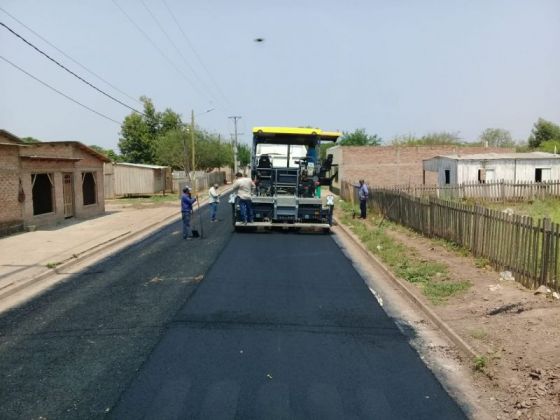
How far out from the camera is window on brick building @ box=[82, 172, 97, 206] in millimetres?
25125

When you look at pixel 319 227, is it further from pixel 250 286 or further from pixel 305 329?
pixel 305 329

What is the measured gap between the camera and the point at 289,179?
18125mm

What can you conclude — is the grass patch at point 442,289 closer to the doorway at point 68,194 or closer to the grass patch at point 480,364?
the grass patch at point 480,364

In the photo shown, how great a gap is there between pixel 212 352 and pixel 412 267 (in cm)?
621

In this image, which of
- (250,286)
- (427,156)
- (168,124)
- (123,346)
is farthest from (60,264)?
(168,124)

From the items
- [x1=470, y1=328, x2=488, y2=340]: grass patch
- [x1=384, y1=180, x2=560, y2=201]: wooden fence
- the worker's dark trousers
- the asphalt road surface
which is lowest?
the asphalt road surface

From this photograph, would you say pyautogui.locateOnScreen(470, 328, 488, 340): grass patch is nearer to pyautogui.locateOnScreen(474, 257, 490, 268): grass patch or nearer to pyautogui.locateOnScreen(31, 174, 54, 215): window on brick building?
pyautogui.locateOnScreen(474, 257, 490, 268): grass patch

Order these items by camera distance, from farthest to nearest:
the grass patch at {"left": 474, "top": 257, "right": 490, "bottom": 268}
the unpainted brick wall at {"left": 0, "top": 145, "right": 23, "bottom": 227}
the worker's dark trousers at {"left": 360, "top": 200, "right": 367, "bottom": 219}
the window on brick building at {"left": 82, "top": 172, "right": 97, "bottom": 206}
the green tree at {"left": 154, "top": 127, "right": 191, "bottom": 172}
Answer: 1. the green tree at {"left": 154, "top": 127, "right": 191, "bottom": 172}
2. the window on brick building at {"left": 82, "top": 172, "right": 97, "bottom": 206}
3. the worker's dark trousers at {"left": 360, "top": 200, "right": 367, "bottom": 219}
4. the unpainted brick wall at {"left": 0, "top": 145, "right": 23, "bottom": 227}
5. the grass patch at {"left": 474, "top": 257, "right": 490, "bottom": 268}

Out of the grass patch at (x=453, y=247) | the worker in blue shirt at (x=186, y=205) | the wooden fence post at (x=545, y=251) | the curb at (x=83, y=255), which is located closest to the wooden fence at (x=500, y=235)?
the wooden fence post at (x=545, y=251)

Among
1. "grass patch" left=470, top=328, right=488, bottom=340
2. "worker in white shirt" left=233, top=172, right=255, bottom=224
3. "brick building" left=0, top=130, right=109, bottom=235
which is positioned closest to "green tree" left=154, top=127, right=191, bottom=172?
"brick building" left=0, top=130, right=109, bottom=235

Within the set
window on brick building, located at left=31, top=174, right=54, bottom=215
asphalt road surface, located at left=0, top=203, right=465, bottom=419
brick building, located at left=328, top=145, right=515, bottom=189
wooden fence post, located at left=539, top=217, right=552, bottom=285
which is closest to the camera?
asphalt road surface, located at left=0, top=203, right=465, bottom=419

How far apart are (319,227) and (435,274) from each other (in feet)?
25.4

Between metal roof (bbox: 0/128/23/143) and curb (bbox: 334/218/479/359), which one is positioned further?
metal roof (bbox: 0/128/23/143)

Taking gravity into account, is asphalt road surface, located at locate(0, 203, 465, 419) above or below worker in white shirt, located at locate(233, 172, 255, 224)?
below
